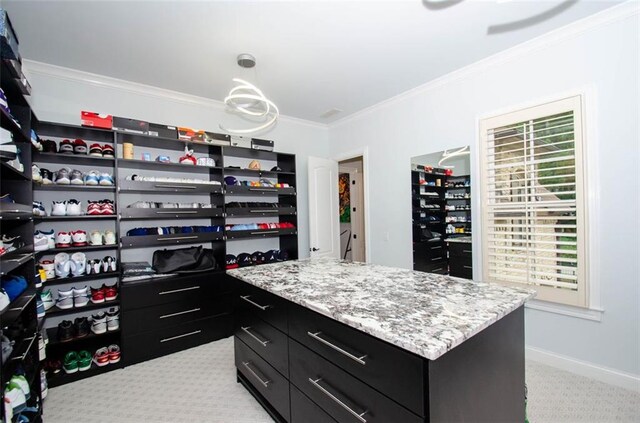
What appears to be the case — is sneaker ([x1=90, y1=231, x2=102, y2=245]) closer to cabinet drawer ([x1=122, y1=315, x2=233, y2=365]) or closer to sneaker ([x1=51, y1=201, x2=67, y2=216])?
sneaker ([x1=51, y1=201, x2=67, y2=216])

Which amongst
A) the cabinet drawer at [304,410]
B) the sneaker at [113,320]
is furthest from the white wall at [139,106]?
the cabinet drawer at [304,410]

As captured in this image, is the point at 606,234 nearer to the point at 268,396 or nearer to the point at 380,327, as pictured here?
the point at 380,327

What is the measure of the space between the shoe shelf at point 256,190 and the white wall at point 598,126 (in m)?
2.03

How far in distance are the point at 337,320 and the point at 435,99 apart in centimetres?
289

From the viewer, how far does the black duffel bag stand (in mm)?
2939

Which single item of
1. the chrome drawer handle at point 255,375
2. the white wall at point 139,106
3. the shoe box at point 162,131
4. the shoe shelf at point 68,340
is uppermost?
the white wall at point 139,106

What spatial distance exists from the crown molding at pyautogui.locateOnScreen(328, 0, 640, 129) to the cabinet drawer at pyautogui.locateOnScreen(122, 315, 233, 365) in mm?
3371

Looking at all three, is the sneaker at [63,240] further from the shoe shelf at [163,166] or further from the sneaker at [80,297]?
the shoe shelf at [163,166]

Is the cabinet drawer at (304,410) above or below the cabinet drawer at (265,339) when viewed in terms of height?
below

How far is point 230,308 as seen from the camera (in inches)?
127

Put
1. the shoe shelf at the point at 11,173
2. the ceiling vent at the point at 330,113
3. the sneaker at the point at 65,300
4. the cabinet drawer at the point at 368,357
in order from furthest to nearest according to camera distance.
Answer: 1. the ceiling vent at the point at 330,113
2. the sneaker at the point at 65,300
3. the shoe shelf at the point at 11,173
4. the cabinet drawer at the point at 368,357

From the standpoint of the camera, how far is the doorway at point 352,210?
19.2 feet

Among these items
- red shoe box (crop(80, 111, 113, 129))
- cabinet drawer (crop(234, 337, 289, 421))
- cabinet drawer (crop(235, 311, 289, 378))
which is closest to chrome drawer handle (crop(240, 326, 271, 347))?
cabinet drawer (crop(235, 311, 289, 378))

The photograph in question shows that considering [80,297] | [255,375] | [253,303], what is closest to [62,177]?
[80,297]
